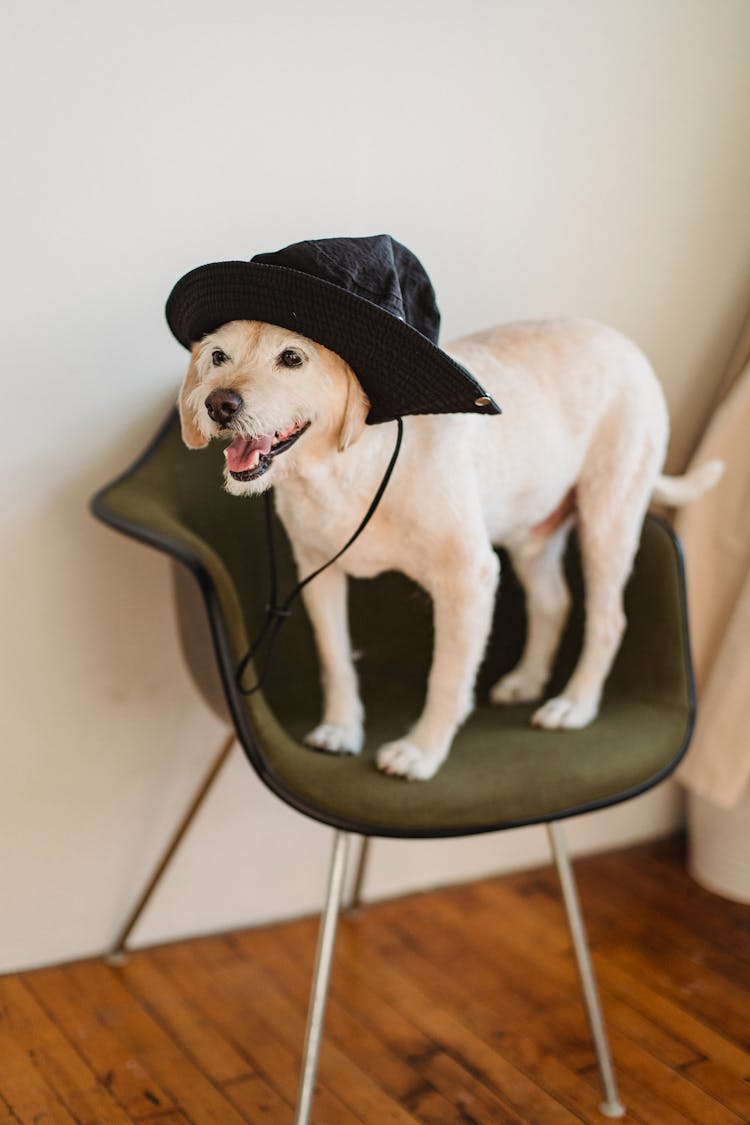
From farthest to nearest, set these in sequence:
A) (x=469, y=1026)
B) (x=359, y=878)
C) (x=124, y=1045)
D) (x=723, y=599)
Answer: (x=723, y=599)
(x=359, y=878)
(x=469, y=1026)
(x=124, y=1045)

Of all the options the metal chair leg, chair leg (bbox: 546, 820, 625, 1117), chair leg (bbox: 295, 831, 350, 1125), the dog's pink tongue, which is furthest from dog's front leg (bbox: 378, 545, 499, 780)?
the metal chair leg

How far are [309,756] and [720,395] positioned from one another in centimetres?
123

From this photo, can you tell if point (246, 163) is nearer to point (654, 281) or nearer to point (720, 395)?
point (654, 281)

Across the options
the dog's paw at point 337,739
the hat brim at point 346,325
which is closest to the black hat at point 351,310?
the hat brim at point 346,325

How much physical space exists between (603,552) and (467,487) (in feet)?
1.13

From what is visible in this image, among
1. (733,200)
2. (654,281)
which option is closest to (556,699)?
(654,281)

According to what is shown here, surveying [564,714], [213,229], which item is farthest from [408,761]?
[213,229]

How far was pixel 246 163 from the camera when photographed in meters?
1.73

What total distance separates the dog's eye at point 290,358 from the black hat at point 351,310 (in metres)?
0.02

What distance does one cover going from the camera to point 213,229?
68.4 inches

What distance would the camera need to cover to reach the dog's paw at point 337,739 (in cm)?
164

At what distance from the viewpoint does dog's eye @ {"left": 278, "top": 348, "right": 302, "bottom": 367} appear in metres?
1.31

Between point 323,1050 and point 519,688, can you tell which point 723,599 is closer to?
point 519,688

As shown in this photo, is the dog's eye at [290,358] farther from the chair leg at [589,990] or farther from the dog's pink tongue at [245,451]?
the chair leg at [589,990]
